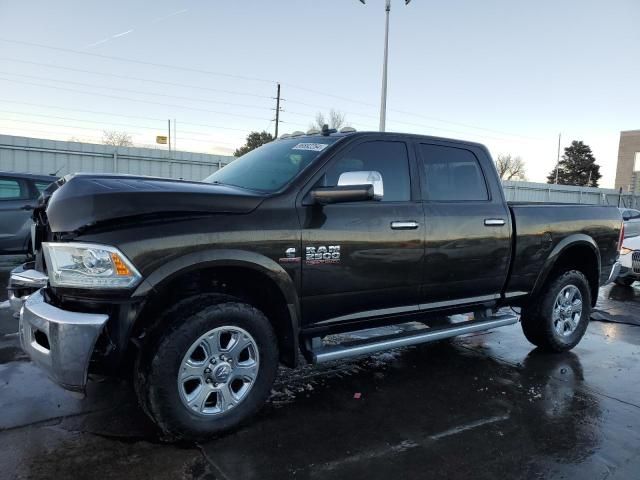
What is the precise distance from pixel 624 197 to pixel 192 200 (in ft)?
133

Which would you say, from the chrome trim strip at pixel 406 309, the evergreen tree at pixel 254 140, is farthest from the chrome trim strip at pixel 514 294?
the evergreen tree at pixel 254 140

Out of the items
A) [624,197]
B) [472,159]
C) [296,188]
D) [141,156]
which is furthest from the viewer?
[624,197]

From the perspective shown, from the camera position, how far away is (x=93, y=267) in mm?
2721

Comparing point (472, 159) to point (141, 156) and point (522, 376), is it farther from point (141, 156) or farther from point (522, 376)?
point (141, 156)

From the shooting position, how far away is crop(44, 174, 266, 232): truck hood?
9.04 ft

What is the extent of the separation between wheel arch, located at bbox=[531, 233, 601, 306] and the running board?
22.9 inches

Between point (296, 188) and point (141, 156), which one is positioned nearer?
point (296, 188)

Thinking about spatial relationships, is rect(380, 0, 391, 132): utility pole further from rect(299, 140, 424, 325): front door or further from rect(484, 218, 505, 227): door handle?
rect(299, 140, 424, 325): front door

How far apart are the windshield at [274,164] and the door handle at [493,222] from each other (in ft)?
5.08

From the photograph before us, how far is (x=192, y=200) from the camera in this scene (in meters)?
2.98

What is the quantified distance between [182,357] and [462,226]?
8.20 feet

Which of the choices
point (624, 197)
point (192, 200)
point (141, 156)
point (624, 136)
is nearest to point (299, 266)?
point (192, 200)

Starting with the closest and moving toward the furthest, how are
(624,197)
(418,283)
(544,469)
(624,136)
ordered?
(544,469), (418,283), (624,197), (624,136)

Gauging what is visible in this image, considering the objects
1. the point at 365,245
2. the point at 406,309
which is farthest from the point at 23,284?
the point at 406,309
